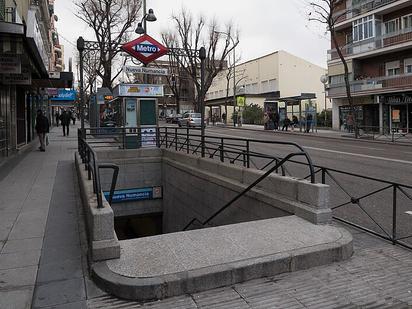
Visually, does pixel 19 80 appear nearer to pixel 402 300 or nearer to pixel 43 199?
pixel 43 199

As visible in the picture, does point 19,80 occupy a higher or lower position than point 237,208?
higher

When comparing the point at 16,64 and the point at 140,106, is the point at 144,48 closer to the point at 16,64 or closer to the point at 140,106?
the point at 140,106

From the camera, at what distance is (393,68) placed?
32.8 m

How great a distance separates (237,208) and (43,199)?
3.96 m

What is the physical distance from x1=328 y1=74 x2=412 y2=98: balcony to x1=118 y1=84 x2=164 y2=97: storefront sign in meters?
19.9

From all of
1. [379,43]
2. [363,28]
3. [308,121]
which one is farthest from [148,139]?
[363,28]

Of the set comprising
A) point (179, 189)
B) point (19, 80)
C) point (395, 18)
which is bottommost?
point (179, 189)

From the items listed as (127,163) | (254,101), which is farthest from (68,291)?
(254,101)

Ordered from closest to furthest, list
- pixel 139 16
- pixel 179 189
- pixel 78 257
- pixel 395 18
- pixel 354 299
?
pixel 354 299, pixel 78 257, pixel 179 189, pixel 395 18, pixel 139 16

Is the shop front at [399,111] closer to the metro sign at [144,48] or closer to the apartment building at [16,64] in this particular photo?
the metro sign at [144,48]

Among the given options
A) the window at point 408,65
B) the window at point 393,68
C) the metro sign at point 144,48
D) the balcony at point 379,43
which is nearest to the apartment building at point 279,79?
the balcony at point 379,43

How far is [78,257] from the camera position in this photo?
5.27 metres

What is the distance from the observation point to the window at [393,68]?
3230 cm

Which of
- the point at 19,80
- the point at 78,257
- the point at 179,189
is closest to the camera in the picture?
the point at 78,257
